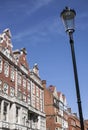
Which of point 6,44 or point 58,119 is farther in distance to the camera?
point 58,119

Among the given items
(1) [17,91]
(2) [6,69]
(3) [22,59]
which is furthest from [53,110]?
(2) [6,69]

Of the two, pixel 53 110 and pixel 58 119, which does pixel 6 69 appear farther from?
pixel 58 119

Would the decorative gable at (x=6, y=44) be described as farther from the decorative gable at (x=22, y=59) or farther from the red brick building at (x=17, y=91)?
the decorative gable at (x=22, y=59)

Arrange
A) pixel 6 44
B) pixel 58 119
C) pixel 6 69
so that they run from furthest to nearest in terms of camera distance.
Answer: pixel 58 119, pixel 6 44, pixel 6 69

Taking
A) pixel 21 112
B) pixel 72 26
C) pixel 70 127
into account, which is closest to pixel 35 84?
pixel 21 112

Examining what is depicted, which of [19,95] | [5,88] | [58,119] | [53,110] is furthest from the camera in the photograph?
[58,119]

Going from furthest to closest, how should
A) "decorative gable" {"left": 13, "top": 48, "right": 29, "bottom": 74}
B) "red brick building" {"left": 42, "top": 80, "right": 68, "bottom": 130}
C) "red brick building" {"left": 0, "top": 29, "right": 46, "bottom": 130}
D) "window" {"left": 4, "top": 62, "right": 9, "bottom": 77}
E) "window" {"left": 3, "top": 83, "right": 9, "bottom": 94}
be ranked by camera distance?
1. "red brick building" {"left": 42, "top": 80, "right": 68, "bottom": 130}
2. "decorative gable" {"left": 13, "top": 48, "right": 29, "bottom": 74}
3. "window" {"left": 4, "top": 62, "right": 9, "bottom": 77}
4. "window" {"left": 3, "top": 83, "right": 9, "bottom": 94}
5. "red brick building" {"left": 0, "top": 29, "right": 46, "bottom": 130}

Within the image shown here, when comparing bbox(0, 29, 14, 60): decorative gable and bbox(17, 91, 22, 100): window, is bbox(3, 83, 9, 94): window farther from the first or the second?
bbox(0, 29, 14, 60): decorative gable

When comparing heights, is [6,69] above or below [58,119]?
above

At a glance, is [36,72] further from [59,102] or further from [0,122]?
[0,122]

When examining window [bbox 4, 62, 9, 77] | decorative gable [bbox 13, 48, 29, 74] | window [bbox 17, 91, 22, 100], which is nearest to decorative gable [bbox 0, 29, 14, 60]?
window [bbox 4, 62, 9, 77]

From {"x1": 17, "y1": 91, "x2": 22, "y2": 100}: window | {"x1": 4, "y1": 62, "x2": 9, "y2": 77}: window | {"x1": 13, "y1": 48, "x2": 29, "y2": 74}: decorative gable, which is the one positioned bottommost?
{"x1": 17, "y1": 91, "x2": 22, "y2": 100}: window

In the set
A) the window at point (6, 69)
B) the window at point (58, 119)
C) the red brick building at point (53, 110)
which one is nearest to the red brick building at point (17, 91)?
the window at point (6, 69)

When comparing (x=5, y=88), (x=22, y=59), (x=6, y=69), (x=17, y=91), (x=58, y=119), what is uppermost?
(x=22, y=59)
